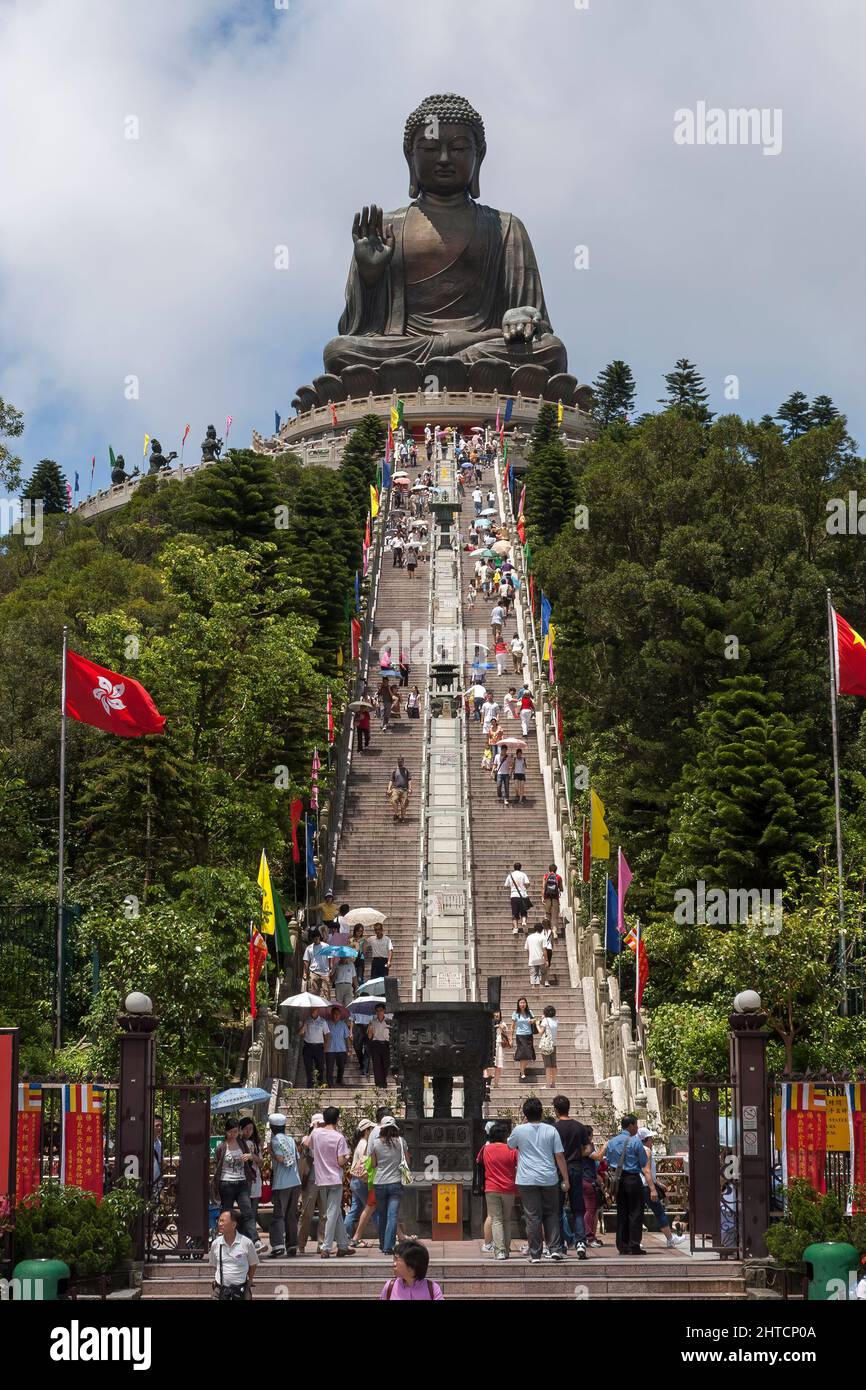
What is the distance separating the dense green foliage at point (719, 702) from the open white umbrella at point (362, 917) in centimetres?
385

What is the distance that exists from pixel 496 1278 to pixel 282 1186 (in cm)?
219

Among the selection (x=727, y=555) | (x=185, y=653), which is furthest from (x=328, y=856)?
(x=727, y=555)

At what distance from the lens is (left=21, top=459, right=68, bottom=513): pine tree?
252 ft

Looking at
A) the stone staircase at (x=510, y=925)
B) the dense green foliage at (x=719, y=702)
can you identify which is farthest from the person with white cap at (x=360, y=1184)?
the dense green foliage at (x=719, y=702)

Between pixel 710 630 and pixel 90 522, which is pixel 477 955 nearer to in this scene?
pixel 710 630

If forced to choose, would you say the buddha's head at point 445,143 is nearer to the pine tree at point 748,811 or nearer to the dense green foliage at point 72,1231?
the pine tree at point 748,811

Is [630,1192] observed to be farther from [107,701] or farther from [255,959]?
[107,701]

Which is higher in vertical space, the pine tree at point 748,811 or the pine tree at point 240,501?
the pine tree at point 240,501

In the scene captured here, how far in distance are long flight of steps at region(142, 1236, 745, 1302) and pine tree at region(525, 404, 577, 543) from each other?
39.6 meters

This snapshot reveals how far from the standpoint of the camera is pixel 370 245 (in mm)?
75188

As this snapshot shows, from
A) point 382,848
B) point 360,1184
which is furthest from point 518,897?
point 360,1184

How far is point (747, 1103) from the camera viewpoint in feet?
53.0

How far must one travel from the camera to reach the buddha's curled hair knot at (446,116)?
75.8 m

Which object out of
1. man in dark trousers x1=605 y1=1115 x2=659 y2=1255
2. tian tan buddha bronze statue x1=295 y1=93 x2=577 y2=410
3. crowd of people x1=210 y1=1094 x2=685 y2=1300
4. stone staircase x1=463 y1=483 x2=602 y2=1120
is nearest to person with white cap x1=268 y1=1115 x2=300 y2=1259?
crowd of people x1=210 y1=1094 x2=685 y2=1300
